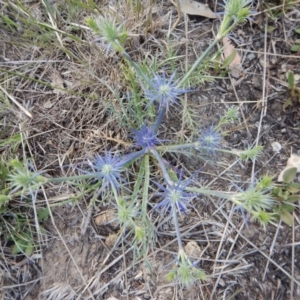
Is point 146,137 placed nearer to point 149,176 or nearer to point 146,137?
point 146,137

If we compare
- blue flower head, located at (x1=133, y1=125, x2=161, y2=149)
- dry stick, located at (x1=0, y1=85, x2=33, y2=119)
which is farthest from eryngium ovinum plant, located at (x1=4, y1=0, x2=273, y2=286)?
dry stick, located at (x1=0, y1=85, x2=33, y2=119)

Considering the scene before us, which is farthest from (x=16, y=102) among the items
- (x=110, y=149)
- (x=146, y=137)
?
(x=146, y=137)

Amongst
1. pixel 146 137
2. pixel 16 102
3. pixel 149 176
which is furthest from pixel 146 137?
pixel 16 102

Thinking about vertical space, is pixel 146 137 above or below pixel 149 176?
above

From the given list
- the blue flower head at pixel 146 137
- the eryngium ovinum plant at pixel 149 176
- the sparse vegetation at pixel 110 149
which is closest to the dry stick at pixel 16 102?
the sparse vegetation at pixel 110 149

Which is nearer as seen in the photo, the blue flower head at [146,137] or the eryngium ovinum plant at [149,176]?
the eryngium ovinum plant at [149,176]

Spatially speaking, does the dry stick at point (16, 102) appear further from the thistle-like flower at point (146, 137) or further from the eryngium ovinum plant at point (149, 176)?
the thistle-like flower at point (146, 137)

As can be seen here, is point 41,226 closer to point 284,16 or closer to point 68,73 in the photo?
point 68,73

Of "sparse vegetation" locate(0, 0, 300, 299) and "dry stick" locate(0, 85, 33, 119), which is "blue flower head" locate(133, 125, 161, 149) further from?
"dry stick" locate(0, 85, 33, 119)

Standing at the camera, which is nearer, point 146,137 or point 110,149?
point 146,137

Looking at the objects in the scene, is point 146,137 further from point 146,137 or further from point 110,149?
point 110,149
